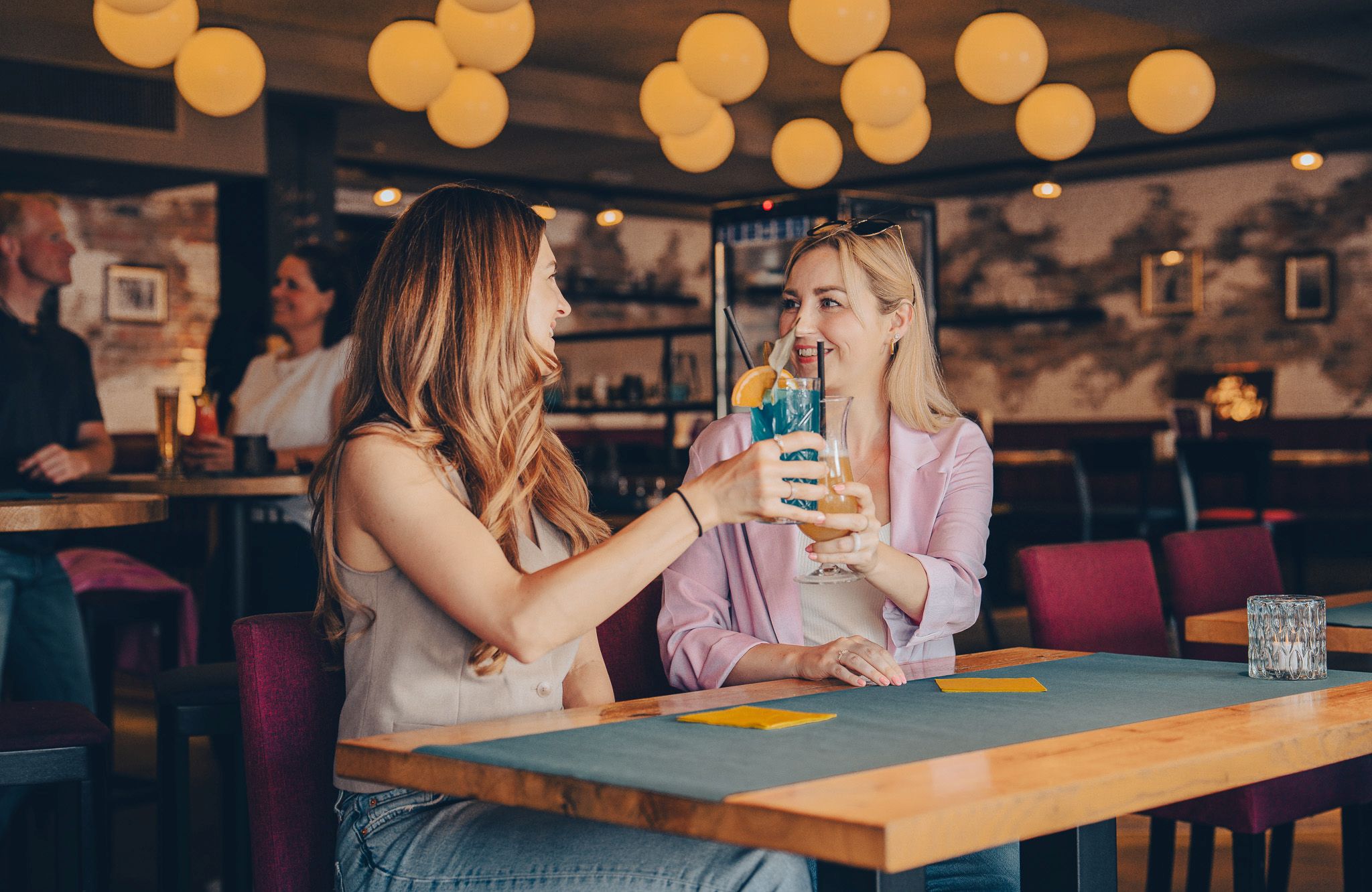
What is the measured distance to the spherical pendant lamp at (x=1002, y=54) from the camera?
4668mm

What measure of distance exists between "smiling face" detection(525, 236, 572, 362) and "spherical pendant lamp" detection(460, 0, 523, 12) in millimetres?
2444

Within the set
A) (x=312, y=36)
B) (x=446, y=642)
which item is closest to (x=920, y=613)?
(x=446, y=642)

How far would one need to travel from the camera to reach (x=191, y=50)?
15.3 feet

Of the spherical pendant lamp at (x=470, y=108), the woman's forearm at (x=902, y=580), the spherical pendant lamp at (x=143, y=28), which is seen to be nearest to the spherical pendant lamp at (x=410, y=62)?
the spherical pendant lamp at (x=470, y=108)

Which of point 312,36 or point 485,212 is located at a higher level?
point 312,36

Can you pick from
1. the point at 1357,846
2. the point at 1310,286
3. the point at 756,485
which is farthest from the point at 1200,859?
the point at 1310,286

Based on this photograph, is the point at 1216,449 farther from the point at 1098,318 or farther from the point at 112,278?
the point at 112,278

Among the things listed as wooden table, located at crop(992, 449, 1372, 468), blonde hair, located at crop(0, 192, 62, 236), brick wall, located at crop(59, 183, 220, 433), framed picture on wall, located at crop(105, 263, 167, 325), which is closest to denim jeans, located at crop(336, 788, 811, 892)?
blonde hair, located at crop(0, 192, 62, 236)

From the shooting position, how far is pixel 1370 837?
253 centimetres

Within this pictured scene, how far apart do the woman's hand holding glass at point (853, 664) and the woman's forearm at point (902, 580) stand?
0.48 ft

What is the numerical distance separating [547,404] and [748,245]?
399cm

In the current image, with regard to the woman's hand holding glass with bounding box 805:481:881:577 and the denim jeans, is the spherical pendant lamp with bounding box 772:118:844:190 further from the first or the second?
the denim jeans

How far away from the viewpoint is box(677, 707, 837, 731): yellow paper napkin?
144 centimetres

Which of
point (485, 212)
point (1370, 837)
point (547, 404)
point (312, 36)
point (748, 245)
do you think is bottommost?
point (1370, 837)
